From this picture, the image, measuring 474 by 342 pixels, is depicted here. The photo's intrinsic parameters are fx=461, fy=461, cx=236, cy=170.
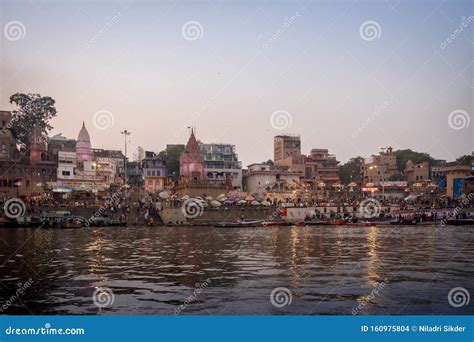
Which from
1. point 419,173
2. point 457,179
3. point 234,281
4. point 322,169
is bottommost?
point 234,281

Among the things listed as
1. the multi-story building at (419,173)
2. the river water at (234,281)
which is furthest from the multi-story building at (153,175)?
the river water at (234,281)

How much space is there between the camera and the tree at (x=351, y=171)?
8031cm

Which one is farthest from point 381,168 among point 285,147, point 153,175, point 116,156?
point 116,156

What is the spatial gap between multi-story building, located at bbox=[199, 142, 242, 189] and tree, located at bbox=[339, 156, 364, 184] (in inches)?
923

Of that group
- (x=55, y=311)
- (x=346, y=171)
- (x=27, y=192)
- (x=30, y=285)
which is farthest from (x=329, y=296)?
(x=346, y=171)

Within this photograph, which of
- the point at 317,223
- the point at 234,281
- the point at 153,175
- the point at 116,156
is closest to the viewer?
the point at 234,281

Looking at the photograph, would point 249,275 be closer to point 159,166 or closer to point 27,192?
point 27,192

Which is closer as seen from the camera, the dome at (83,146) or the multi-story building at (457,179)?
the multi-story building at (457,179)

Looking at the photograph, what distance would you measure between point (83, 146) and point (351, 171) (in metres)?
46.4

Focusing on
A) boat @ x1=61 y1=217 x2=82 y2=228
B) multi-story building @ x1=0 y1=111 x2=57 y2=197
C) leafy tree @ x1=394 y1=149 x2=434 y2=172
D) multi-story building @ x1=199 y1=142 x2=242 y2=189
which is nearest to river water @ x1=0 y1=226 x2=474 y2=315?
boat @ x1=61 y1=217 x2=82 y2=228

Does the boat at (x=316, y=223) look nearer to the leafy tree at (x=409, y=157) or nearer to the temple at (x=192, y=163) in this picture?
the temple at (x=192, y=163)

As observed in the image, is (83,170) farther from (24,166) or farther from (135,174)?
(135,174)

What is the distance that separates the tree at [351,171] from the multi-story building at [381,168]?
4621mm

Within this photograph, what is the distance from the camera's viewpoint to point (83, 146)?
5944 cm
